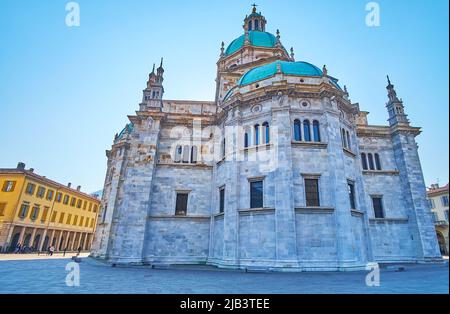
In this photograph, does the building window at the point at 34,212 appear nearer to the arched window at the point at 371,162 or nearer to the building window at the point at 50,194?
the building window at the point at 50,194

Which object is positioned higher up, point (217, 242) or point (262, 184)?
point (262, 184)

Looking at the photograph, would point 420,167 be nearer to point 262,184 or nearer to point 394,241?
point 394,241

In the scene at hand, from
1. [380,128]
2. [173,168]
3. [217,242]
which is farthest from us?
[380,128]

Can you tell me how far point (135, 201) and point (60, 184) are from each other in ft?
102

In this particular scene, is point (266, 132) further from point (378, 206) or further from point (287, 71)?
point (378, 206)

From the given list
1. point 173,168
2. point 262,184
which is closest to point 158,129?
point 173,168

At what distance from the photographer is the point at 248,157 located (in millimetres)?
17766

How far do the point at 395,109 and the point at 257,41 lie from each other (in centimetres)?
1782

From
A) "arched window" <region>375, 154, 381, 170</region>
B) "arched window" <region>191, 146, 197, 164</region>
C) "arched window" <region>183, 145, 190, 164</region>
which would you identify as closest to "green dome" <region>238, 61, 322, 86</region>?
"arched window" <region>191, 146, 197, 164</region>

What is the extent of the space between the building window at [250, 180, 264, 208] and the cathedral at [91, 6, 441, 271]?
0.07 meters

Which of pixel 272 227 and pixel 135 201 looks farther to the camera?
pixel 135 201

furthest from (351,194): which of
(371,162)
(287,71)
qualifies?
(287,71)

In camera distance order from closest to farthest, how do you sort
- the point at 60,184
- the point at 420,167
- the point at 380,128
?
the point at 420,167 → the point at 380,128 → the point at 60,184

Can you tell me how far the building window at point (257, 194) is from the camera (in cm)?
1658
